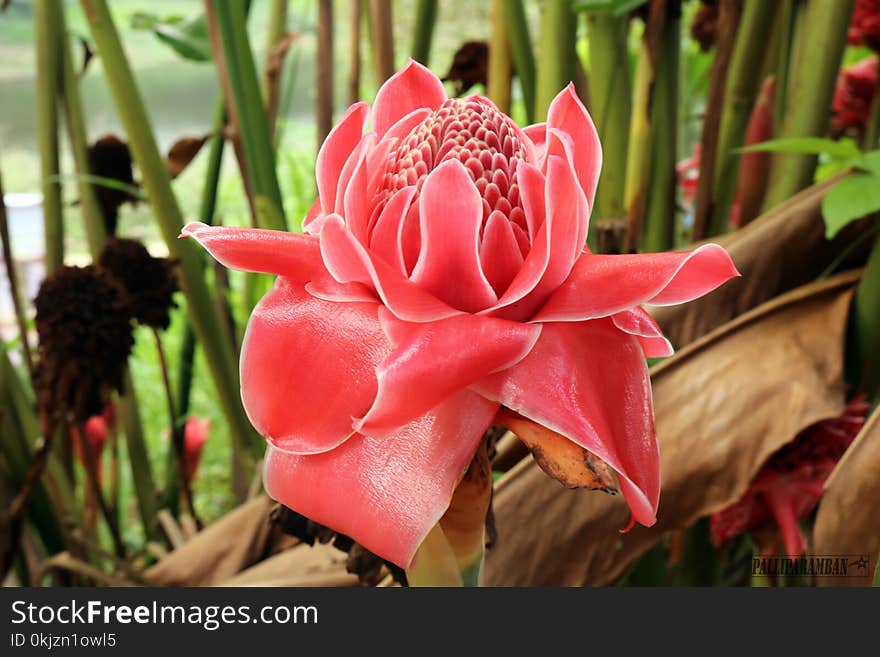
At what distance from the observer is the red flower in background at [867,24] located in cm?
38

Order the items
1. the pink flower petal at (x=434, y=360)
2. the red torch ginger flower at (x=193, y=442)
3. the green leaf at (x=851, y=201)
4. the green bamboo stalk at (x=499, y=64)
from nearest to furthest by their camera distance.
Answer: the pink flower petal at (x=434, y=360)
the green leaf at (x=851, y=201)
the green bamboo stalk at (x=499, y=64)
the red torch ginger flower at (x=193, y=442)

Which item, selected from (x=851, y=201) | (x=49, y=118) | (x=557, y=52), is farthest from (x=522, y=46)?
(x=49, y=118)

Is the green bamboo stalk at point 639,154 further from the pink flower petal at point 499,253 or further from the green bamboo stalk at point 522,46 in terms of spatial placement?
the pink flower petal at point 499,253

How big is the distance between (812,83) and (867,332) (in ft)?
0.32

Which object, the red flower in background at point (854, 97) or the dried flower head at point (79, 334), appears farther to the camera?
the red flower in background at point (854, 97)

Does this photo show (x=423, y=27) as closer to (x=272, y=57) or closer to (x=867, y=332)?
(x=272, y=57)

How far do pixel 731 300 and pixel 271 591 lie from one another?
0.20 m

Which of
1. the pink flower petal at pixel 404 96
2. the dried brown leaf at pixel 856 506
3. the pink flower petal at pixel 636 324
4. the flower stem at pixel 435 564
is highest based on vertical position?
the pink flower petal at pixel 404 96

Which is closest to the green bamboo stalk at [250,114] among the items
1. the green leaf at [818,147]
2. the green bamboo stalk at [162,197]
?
the green bamboo stalk at [162,197]

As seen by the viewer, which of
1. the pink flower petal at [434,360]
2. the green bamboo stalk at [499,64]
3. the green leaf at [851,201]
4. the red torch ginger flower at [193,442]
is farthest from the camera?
the red torch ginger flower at [193,442]

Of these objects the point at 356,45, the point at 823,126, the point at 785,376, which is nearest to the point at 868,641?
the point at 785,376

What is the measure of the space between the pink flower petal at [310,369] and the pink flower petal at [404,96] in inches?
1.8

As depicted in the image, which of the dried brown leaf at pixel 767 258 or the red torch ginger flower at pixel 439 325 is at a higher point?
the red torch ginger flower at pixel 439 325

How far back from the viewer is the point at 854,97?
43 cm
